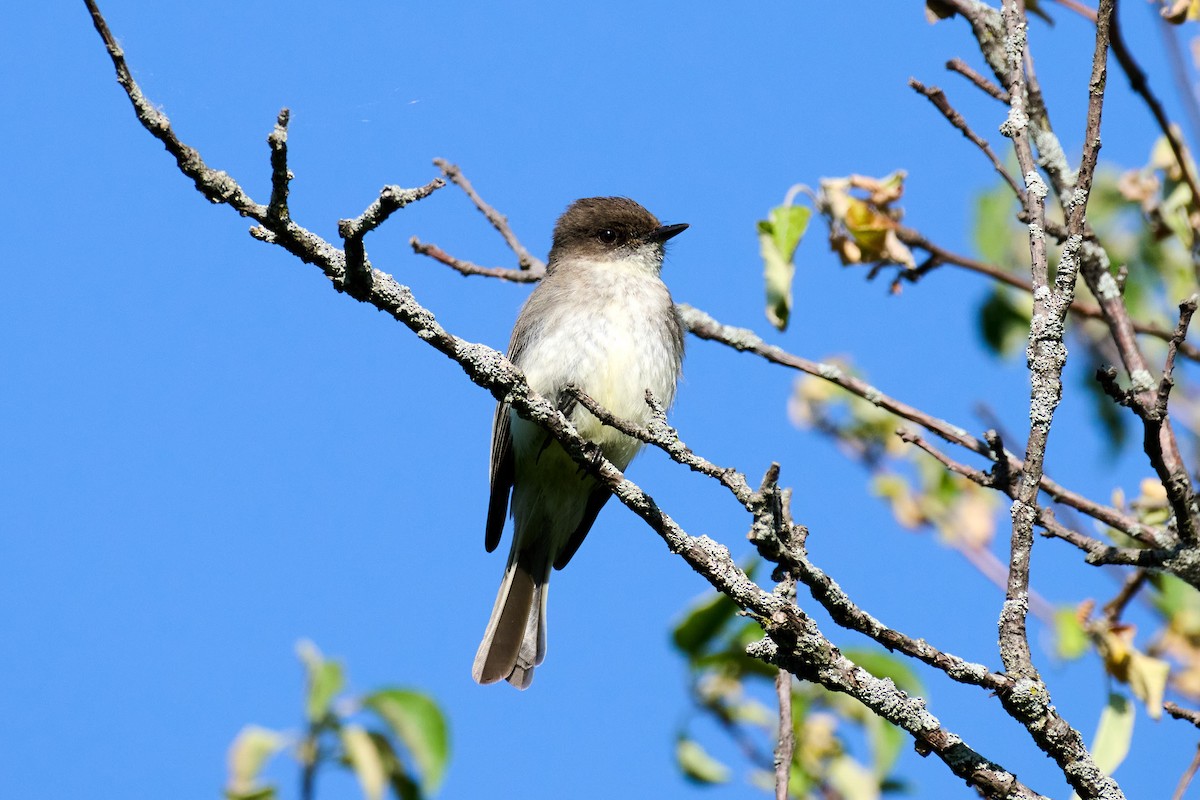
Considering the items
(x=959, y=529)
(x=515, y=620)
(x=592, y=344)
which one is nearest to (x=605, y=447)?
(x=592, y=344)

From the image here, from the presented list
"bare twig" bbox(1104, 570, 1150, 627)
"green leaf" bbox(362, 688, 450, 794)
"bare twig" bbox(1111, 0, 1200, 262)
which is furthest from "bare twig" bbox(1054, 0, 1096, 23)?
"green leaf" bbox(362, 688, 450, 794)

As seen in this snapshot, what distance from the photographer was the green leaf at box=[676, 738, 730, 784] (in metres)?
4.54

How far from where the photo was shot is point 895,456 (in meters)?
5.97

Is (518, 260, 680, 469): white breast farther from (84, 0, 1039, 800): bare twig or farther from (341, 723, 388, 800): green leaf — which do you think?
(84, 0, 1039, 800): bare twig

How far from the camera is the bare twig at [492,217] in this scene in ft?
17.9

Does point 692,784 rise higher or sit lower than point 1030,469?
higher

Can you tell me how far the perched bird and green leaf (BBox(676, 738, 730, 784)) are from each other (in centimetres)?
125

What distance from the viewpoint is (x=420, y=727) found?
4602 mm

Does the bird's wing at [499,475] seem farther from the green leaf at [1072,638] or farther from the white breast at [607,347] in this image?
the green leaf at [1072,638]

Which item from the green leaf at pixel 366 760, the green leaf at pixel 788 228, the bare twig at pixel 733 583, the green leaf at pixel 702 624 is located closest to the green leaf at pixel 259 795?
the green leaf at pixel 366 760

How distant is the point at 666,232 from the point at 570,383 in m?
1.52

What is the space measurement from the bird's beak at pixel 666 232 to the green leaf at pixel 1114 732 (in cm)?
353

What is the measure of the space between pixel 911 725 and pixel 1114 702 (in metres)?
1.14

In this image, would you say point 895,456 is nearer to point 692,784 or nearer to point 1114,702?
→ point 692,784
